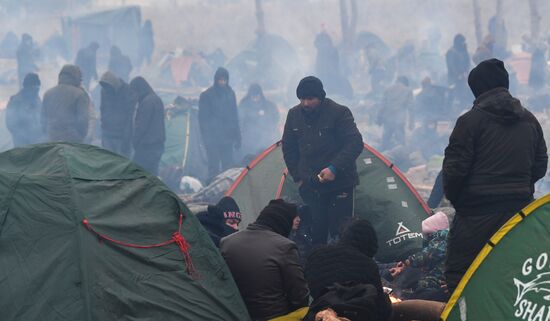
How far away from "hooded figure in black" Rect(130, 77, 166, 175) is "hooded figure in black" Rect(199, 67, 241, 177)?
164 cm

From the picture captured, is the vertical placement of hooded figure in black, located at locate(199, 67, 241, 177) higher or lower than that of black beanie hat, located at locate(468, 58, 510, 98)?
lower

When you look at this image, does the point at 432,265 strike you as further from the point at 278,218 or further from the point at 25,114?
the point at 25,114

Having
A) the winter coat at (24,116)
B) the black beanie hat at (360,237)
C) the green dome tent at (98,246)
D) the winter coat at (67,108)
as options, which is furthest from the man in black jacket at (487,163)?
the winter coat at (24,116)

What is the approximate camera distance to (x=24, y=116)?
15.7 metres

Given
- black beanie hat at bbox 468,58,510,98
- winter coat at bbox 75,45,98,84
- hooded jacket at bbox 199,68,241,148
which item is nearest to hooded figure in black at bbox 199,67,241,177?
hooded jacket at bbox 199,68,241,148

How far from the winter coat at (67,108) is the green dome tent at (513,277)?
375 inches

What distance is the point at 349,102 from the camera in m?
23.5

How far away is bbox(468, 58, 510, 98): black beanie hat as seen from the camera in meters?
5.43

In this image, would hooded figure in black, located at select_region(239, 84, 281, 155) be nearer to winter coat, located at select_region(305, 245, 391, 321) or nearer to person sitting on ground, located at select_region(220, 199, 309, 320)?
person sitting on ground, located at select_region(220, 199, 309, 320)

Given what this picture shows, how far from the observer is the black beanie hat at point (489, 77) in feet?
17.8

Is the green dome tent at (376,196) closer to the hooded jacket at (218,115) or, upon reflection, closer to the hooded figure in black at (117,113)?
the hooded figure in black at (117,113)

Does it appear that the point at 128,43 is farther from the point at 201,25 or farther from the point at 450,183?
the point at 450,183

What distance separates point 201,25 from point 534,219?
1463 inches

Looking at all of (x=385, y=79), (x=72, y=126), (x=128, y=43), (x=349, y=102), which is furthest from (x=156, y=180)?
(x=128, y=43)
